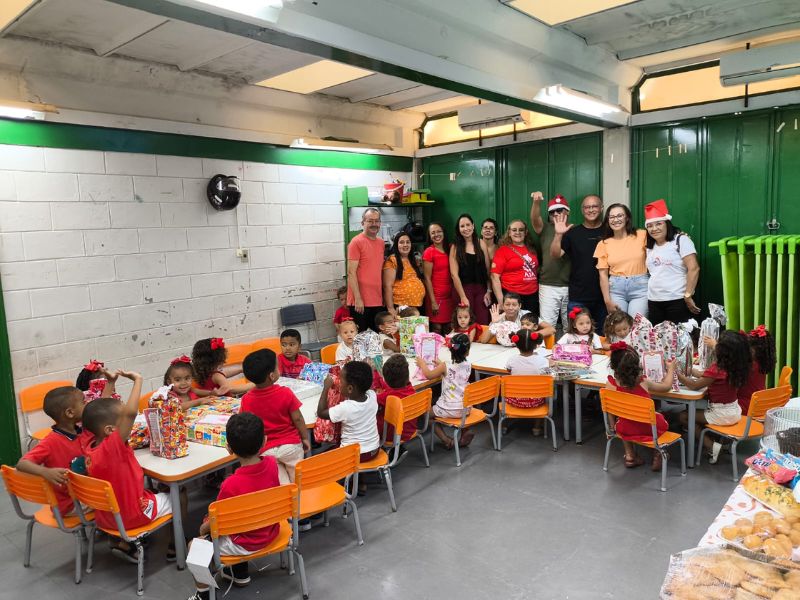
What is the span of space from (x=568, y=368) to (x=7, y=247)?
4375mm

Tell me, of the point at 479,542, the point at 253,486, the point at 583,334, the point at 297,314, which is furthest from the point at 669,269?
the point at 253,486

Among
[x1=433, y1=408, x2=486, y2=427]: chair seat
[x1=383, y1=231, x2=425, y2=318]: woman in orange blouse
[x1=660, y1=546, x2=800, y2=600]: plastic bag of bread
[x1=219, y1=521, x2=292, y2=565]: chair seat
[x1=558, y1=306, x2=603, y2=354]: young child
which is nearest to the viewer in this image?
[x1=660, y1=546, x2=800, y2=600]: plastic bag of bread

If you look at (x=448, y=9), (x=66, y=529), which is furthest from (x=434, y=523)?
(x=448, y=9)

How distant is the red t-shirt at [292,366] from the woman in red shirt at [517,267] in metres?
2.49

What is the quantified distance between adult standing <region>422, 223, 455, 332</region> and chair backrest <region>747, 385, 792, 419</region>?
3442 millimetres

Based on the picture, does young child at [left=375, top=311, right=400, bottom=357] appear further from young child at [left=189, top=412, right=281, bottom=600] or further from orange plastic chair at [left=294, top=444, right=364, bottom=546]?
young child at [left=189, top=412, right=281, bottom=600]

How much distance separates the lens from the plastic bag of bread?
5.42 ft

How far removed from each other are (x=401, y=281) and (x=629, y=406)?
314cm

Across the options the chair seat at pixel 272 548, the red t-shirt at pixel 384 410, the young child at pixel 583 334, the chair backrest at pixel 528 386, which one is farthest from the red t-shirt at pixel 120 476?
the young child at pixel 583 334

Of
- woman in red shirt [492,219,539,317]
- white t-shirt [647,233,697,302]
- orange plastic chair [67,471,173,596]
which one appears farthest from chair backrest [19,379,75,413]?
white t-shirt [647,233,697,302]

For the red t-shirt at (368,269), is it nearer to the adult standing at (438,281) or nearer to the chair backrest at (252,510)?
the adult standing at (438,281)

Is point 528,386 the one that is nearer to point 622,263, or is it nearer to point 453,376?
point 453,376

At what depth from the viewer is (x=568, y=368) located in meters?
4.52

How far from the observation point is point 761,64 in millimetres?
4684
